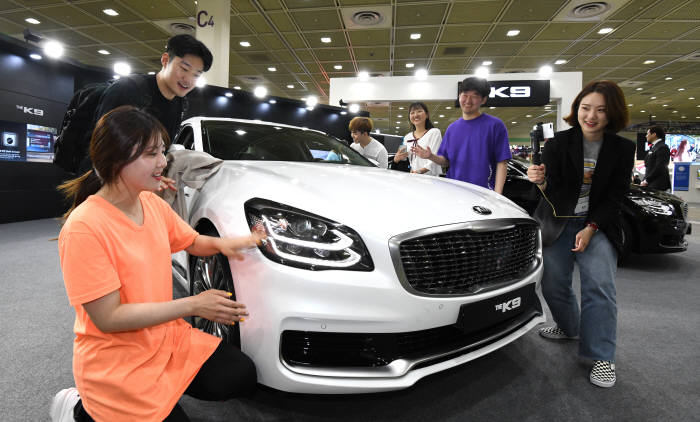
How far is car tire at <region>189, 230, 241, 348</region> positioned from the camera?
129 cm

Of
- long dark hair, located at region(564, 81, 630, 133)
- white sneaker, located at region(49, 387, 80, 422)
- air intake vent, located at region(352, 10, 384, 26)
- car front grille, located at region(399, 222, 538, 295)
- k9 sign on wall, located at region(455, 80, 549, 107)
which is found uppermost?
air intake vent, located at region(352, 10, 384, 26)

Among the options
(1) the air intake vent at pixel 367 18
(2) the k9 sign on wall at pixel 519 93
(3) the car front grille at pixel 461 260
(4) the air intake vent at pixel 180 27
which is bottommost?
(3) the car front grille at pixel 461 260

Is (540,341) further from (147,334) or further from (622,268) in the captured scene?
Answer: (622,268)

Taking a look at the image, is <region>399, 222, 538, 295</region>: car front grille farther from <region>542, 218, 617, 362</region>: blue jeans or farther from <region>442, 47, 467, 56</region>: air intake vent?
<region>442, 47, 467, 56</region>: air intake vent

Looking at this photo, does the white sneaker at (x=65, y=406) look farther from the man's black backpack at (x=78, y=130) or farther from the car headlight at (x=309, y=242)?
the man's black backpack at (x=78, y=130)

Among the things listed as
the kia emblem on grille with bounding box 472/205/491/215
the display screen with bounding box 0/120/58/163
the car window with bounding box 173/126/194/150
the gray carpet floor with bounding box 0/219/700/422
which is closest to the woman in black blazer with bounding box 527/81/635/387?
the gray carpet floor with bounding box 0/219/700/422

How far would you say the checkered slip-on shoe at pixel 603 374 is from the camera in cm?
166

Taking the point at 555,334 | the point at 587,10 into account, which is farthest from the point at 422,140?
the point at 587,10

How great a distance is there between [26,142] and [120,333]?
725cm

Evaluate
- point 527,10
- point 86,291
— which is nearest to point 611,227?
point 86,291

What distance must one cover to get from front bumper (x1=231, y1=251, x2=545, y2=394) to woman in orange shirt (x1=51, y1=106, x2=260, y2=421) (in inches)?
3.1

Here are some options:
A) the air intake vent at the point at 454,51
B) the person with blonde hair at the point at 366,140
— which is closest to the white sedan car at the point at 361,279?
the person with blonde hair at the point at 366,140

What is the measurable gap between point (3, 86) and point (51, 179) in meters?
1.61

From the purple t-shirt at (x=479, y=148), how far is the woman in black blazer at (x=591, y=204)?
623 mm
